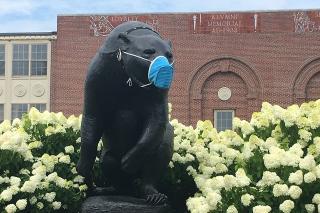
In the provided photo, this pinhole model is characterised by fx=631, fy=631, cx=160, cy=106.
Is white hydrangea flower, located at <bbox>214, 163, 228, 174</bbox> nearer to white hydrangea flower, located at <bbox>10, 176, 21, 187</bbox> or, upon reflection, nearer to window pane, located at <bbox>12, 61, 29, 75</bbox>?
white hydrangea flower, located at <bbox>10, 176, 21, 187</bbox>

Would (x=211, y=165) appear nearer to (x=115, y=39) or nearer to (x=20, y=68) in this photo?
(x=115, y=39)

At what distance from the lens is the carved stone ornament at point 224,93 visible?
3038 centimetres

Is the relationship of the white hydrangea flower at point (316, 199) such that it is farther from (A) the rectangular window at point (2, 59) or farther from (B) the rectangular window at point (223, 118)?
(A) the rectangular window at point (2, 59)

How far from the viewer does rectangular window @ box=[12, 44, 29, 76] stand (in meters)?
32.4

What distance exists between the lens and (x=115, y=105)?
18.8 ft

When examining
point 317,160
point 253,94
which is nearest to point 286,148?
point 317,160

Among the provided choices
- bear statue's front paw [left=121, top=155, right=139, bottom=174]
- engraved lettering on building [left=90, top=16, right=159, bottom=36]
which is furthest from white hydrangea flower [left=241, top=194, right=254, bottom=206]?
engraved lettering on building [left=90, top=16, right=159, bottom=36]

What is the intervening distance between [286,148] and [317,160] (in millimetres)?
490

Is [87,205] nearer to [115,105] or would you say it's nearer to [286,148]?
[115,105]

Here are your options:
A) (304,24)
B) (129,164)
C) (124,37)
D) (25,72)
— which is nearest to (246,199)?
(129,164)

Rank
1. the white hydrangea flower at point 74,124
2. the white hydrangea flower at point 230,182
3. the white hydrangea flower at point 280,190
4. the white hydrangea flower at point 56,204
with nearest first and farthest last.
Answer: the white hydrangea flower at point 280,190 → the white hydrangea flower at point 230,182 → the white hydrangea flower at point 56,204 → the white hydrangea flower at point 74,124

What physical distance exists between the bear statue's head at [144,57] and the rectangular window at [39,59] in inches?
1076

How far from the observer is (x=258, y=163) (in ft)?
19.9

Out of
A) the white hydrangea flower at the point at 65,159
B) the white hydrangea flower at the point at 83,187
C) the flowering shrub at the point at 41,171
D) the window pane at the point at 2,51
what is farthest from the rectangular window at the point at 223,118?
the white hydrangea flower at the point at 83,187
